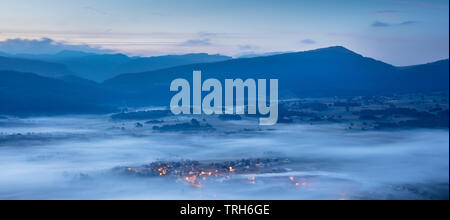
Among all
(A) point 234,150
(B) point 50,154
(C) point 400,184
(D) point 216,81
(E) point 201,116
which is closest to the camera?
(C) point 400,184

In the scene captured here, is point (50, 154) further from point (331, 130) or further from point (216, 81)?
point (216, 81)

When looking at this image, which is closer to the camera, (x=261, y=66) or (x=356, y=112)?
(x=356, y=112)

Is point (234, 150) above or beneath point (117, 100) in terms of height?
beneath

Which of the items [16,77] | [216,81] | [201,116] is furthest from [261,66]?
[16,77]

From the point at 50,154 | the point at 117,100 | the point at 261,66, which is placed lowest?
the point at 50,154

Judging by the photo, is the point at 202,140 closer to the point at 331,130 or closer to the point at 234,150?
the point at 234,150

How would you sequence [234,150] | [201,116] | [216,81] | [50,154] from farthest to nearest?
[216,81]
[201,116]
[50,154]
[234,150]

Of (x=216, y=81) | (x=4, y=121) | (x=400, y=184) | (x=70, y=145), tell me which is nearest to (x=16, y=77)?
(x=4, y=121)
